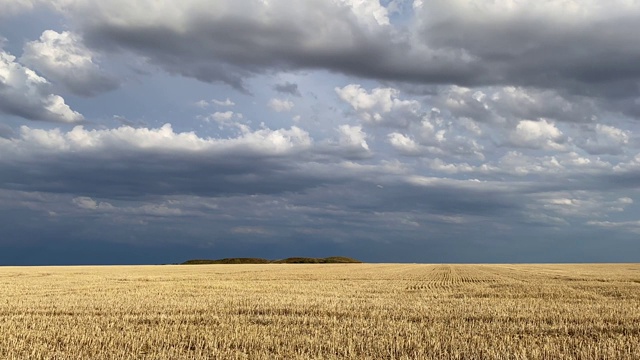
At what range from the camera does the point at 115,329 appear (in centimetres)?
1595

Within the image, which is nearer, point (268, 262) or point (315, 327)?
point (315, 327)

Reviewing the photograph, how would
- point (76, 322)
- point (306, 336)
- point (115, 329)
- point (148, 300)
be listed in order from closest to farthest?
point (306, 336), point (115, 329), point (76, 322), point (148, 300)

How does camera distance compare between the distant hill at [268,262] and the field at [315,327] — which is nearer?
the field at [315,327]

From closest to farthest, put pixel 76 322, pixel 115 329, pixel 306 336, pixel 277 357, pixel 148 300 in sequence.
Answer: pixel 277 357
pixel 306 336
pixel 115 329
pixel 76 322
pixel 148 300

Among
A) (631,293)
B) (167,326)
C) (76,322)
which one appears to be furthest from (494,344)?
A: (631,293)

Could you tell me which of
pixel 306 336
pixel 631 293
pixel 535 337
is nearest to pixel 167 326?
pixel 306 336

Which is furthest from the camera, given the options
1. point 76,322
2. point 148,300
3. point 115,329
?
point 148,300

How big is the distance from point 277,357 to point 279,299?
12743 millimetres

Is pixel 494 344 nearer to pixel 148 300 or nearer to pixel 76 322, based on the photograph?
pixel 76 322

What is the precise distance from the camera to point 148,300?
2458 cm

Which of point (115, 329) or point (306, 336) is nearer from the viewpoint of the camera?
point (306, 336)

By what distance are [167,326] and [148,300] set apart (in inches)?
339

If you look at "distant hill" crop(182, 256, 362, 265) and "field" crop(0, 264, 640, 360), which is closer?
"field" crop(0, 264, 640, 360)

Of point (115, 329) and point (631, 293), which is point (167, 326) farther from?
point (631, 293)
